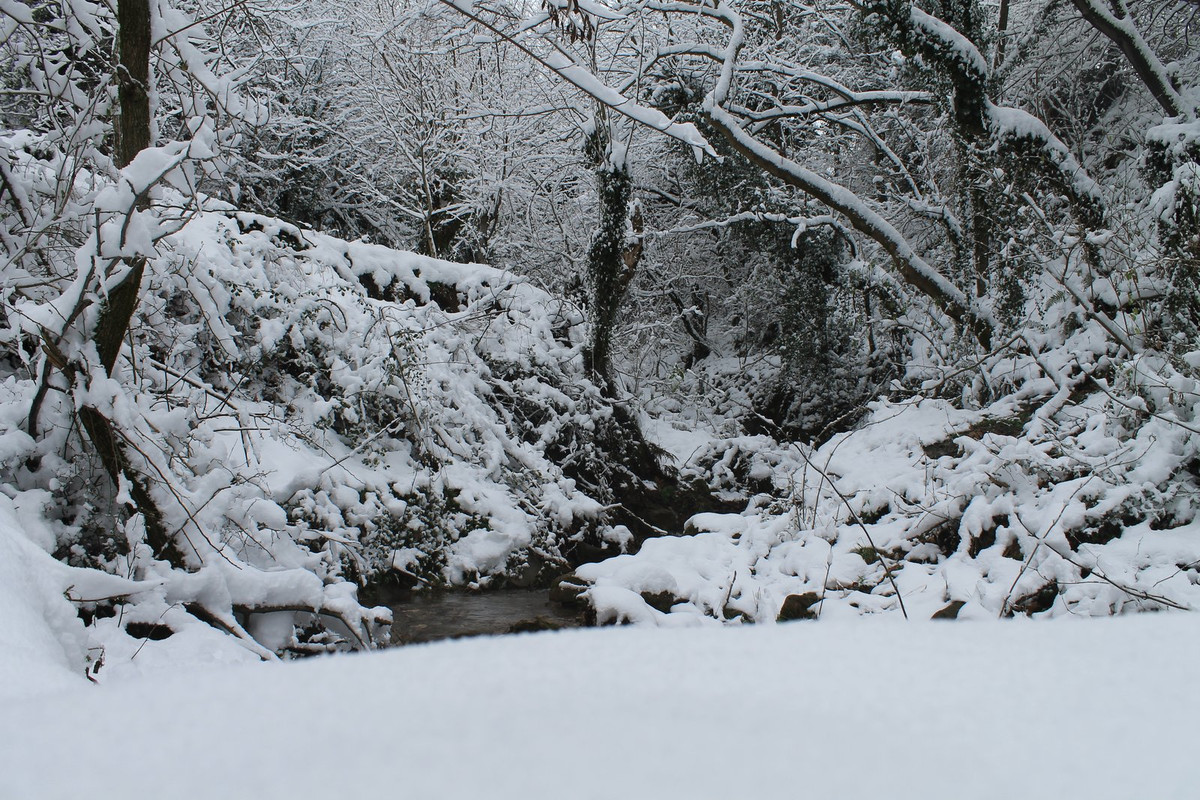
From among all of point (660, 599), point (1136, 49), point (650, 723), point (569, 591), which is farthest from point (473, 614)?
point (1136, 49)

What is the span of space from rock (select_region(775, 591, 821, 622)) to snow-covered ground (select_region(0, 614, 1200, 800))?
375cm

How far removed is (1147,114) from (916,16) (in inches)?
155

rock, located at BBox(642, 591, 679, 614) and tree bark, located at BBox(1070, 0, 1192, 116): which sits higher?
tree bark, located at BBox(1070, 0, 1192, 116)

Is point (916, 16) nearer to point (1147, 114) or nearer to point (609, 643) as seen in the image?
point (1147, 114)

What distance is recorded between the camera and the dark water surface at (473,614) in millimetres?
4531

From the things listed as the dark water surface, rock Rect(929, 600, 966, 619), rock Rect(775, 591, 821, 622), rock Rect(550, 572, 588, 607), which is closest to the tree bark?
rock Rect(929, 600, 966, 619)

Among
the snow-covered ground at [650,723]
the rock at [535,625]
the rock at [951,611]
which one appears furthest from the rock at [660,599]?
the snow-covered ground at [650,723]

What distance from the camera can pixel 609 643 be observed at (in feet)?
2.37

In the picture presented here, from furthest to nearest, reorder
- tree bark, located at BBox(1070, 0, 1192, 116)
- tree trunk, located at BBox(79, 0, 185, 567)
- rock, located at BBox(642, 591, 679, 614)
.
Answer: tree bark, located at BBox(1070, 0, 1192, 116)
rock, located at BBox(642, 591, 679, 614)
tree trunk, located at BBox(79, 0, 185, 567)

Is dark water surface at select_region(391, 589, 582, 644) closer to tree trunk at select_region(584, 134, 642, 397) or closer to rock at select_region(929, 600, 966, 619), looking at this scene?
rock at select_region(929, 600, 966, 619)

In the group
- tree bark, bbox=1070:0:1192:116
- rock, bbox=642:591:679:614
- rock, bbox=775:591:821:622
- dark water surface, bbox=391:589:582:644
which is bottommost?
dark water surface, bbox=391:589:582:644

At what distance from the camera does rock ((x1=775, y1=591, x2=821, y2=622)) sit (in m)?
4.32

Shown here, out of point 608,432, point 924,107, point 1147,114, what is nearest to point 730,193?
point 924,107

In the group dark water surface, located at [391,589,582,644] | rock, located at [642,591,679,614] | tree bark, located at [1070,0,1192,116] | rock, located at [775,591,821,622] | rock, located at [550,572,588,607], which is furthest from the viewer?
tree bark, located at [1070,0,1192,116]
